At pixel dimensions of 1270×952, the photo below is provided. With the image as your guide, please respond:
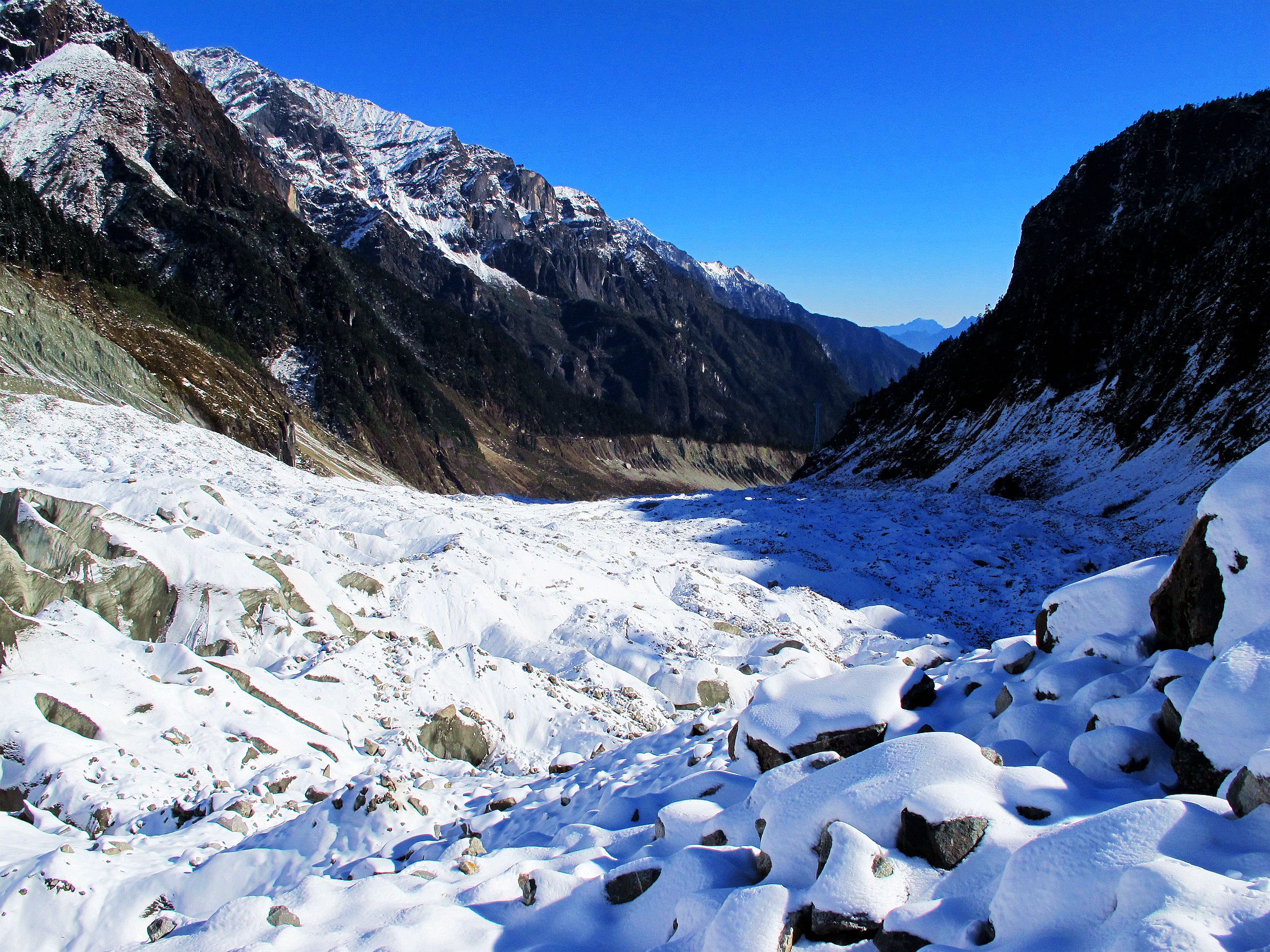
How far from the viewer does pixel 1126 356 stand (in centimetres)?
4250

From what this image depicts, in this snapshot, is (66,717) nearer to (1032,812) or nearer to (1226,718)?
(1032,812)

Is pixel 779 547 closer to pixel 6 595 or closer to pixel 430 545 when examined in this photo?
pixel 430 545

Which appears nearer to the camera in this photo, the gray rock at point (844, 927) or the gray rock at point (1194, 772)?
the gray rock at point (844, 927)

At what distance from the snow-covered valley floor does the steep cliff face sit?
24.7m

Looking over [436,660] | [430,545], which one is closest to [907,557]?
[430,545]

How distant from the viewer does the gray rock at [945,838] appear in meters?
4.24

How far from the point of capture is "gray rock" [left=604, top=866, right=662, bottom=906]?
4996 millimetres

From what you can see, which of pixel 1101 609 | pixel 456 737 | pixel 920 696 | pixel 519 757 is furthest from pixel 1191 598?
pixel 456 737

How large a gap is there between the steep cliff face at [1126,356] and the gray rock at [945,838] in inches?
1332

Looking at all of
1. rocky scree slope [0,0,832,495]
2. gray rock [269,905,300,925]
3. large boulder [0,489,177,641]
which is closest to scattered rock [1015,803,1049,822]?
gray rock [269,905,300,925]

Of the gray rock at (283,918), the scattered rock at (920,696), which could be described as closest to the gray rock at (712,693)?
the scattered rock at (920,696)

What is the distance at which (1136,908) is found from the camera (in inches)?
125

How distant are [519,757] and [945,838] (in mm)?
7619

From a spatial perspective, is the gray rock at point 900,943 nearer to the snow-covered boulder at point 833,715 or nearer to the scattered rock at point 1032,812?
the scattered rock at point 1032,812
